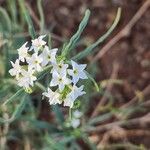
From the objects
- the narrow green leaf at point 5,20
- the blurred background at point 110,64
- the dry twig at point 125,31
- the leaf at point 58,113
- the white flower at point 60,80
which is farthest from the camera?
the dry twig at point 125,31

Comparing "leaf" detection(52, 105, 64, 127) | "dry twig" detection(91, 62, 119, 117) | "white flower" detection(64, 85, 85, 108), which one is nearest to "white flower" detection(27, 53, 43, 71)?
"white flower" detection(64, 85, 85, 108)

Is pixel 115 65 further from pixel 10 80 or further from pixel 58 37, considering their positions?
pixel 10 80

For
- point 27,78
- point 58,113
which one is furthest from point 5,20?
point 27,78

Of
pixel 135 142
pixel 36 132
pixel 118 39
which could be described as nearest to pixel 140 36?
pixel 118 39

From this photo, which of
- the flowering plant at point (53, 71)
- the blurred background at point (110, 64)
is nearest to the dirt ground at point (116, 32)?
the blurred background at point (110, 64)

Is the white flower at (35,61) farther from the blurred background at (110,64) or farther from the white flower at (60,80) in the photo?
the blurred background at (110,64)

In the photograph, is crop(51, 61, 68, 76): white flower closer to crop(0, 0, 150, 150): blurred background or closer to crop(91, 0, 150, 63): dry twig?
crop(0, 0, 150, 150): blurred background

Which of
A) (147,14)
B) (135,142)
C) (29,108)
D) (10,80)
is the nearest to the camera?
(10,80)

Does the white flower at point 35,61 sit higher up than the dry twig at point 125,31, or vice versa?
the dry twig at point 125,31
